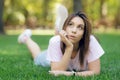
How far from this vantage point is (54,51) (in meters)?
4.86

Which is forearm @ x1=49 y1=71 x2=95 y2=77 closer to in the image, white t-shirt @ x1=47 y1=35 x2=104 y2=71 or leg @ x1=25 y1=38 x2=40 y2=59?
white t-shirt @ x1=47 y1=35 x2=104 y2=71

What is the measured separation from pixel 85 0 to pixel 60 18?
32.5m

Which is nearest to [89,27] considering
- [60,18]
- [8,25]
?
[60,18]

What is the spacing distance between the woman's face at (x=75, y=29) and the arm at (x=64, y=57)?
7cm

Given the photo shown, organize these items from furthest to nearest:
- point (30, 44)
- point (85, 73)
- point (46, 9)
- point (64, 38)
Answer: point (46, 9)
point (30, 44)
point (85, 73)
point (64, 38)

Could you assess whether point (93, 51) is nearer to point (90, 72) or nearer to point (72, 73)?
point (90, 72)

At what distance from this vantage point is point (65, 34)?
4590 mm

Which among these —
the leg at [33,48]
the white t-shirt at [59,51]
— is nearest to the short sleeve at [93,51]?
the white t-shirt at [59,51]

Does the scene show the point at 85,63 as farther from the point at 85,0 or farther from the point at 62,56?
the point at 85,0

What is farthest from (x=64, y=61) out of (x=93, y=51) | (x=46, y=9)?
(x=46, y=9)

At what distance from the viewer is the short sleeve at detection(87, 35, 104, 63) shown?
489 centimetres

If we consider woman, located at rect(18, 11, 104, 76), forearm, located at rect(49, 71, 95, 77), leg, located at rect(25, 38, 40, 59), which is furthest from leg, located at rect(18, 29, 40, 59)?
forearm, located at rect(49, 71, 95, 77)

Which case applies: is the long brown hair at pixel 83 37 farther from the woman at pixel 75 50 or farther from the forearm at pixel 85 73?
the forearm at pixel 85 73

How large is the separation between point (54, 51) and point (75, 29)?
1.39 feet
